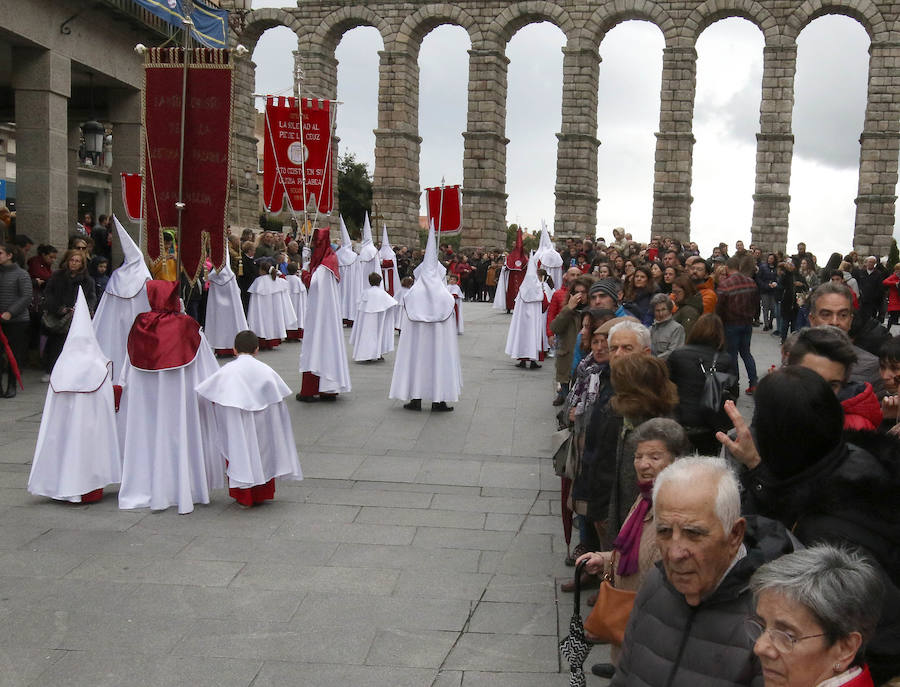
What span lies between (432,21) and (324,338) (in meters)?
24.9

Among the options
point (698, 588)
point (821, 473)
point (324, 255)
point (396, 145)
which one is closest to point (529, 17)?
point (396, 145)

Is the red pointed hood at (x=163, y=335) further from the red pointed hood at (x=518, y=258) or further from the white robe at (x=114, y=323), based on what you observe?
the red pointed hood at (x=518, y=258)

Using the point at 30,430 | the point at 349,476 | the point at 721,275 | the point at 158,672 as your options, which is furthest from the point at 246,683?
the point at 721,275

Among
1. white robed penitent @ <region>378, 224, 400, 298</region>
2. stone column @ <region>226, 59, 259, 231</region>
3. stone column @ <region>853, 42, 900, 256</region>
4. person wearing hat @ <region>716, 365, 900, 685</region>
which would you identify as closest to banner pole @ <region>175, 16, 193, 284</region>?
person wearing hat @ <region>716, 365, 900, 685</region>

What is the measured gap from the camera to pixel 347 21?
34.0m

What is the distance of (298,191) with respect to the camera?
17.8 meters

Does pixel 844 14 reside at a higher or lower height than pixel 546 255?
higher

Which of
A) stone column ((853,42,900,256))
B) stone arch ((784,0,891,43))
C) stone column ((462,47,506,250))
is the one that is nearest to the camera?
stone arch ((784,0,891,43))

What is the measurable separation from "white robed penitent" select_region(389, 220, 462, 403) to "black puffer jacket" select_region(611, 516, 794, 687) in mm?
8320

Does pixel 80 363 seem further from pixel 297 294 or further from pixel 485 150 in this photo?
pixel 485 150

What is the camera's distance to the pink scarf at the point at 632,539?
3658 millimetres

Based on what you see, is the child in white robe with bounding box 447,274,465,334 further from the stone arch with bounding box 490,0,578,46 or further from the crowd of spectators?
the stone arch with bounding box 490,0,578,46

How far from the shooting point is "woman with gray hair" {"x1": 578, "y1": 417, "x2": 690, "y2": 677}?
11.7ft

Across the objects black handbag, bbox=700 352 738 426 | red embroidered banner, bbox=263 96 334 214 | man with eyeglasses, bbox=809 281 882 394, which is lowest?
black handbag, bbox=700 352 738 426
